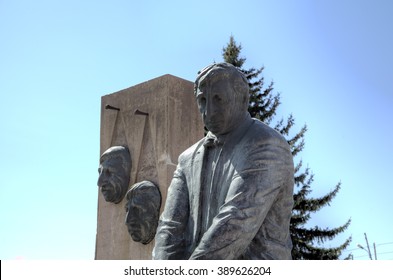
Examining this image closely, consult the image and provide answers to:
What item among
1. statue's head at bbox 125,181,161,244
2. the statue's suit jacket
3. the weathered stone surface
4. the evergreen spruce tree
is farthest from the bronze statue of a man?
the evergreen spruce tree

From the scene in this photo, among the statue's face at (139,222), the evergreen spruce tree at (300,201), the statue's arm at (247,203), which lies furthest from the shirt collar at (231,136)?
the evergreen spruce tree at (300,201)

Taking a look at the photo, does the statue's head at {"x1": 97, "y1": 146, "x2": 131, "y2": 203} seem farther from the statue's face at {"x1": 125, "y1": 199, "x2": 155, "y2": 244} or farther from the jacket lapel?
the jacket lapel

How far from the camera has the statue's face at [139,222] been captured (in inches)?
314

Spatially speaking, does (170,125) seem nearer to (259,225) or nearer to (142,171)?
A: (142,171)

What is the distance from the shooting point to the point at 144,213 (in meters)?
8.02

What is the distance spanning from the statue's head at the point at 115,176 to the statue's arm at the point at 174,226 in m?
3.53

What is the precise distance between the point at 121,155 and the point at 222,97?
13.1ft

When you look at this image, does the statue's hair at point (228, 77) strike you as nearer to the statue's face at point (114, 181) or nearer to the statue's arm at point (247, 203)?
the statue's arm at point (247, 203)

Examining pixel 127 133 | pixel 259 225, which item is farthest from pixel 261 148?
pixel 127 133

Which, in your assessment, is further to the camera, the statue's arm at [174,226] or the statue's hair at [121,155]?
the statue's hair at [121,155]

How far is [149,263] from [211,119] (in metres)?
1.19

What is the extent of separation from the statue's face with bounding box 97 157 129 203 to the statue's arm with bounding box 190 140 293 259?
416cm

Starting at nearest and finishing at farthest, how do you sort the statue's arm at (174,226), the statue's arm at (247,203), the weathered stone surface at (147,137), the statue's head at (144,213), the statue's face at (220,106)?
the statue's arm at (247,203) < the statue's arm at (174,226) < the statue's face at (220,106) < the statue's head at (144,213) < the weathered stone surface at (147,137)

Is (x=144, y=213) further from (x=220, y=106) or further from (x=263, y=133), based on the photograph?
(x=263, y=133)
